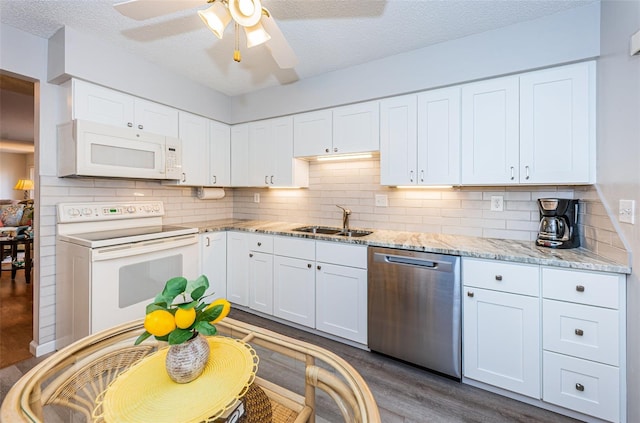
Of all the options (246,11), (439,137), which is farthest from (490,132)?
(246,11)

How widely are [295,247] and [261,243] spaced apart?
437 mm

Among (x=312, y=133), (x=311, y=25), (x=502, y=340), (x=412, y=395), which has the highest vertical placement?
(x=311, y=25)

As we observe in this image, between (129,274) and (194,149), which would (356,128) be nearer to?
(194,149)

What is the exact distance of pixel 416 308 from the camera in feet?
6.50

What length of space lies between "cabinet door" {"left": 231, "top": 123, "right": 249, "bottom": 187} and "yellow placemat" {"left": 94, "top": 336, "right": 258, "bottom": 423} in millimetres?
2573

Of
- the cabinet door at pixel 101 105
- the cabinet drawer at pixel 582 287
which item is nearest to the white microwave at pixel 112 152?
the cabinet door at pixel 101 105

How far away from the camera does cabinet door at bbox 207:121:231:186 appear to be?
3.24 m

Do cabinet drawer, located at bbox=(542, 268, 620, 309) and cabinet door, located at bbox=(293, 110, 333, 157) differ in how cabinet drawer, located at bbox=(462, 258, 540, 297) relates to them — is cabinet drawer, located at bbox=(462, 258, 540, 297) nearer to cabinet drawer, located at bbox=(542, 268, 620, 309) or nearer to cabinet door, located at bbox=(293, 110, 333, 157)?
cabinet drawer, located at bbox=(542, 268, 620, 309)

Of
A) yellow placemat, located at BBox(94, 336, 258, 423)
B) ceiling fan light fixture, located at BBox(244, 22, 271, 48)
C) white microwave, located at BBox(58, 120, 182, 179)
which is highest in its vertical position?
ceiling fan light fixture, located at BBox(244, 22, 271, 48)

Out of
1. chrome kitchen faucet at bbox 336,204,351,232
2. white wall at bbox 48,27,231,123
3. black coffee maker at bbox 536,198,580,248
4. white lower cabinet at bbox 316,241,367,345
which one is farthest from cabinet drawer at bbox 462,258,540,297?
white wall at bbox 48,27,231,123

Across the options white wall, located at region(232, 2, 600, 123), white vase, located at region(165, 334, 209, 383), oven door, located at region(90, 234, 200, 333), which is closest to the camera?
white vase, located at region(165, 334, 209, 383)

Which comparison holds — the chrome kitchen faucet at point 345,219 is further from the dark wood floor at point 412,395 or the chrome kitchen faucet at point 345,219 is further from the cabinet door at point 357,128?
the dark wood floor at point 412,395

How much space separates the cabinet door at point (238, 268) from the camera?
294 centimetres

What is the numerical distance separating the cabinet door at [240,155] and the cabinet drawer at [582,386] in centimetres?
310
